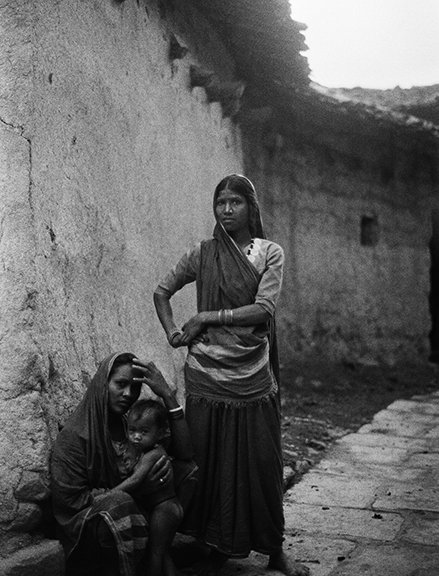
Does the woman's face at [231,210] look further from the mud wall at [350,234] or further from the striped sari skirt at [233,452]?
the mud wall at [350,234]

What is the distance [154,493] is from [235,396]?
534 mm

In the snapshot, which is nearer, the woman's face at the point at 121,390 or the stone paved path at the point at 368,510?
the woman's face at the point at 121,390

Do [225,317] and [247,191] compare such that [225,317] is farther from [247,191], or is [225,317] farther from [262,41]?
[262,41]

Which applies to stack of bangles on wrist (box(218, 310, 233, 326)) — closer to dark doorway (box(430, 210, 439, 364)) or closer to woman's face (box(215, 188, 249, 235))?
woman's face (box(215, 188, 249, 235))

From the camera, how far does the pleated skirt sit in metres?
3.24

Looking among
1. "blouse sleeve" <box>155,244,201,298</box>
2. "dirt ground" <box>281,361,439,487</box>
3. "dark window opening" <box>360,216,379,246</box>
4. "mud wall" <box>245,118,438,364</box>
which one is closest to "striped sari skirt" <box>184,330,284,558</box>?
"blouse sleeve" <box>155,244,201,298</box>

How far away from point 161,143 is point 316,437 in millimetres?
2620

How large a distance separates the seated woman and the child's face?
0.07m

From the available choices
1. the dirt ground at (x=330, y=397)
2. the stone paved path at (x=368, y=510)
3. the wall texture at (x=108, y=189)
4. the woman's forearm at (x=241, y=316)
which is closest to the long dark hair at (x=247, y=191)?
the woman's forearm at (x=241, y=316)

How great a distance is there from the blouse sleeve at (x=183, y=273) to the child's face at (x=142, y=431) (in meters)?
0.65

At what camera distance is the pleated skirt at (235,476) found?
324 centimetres

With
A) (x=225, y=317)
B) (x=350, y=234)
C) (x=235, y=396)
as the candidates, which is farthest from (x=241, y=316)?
(x=350, y=234)

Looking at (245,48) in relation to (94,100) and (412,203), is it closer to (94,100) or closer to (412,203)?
(94,100)

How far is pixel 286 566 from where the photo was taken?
3.35 meters
